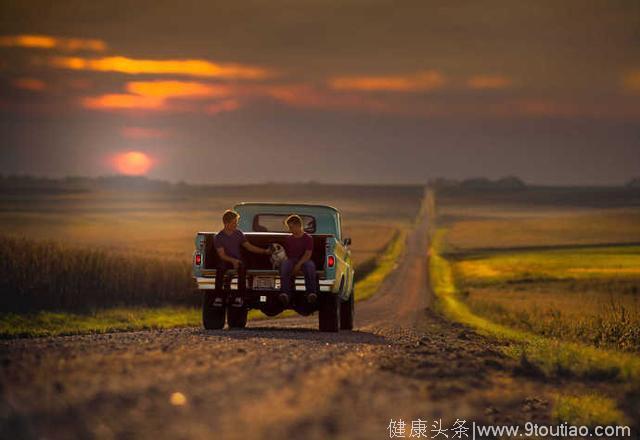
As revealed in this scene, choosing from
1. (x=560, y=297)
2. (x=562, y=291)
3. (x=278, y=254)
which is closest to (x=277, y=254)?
(x=278, y=254)

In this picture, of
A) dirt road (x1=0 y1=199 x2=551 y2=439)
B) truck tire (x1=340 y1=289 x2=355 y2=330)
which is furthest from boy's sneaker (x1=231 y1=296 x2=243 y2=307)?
truck tire (x1=340 y1=289 x2=355 y2=330)

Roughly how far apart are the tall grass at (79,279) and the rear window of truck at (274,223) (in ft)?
36.9

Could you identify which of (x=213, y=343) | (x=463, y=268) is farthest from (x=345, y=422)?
(x=463, y=268)

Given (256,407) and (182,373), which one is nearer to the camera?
Result: (256,407)

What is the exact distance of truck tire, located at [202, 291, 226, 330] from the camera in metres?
18.7

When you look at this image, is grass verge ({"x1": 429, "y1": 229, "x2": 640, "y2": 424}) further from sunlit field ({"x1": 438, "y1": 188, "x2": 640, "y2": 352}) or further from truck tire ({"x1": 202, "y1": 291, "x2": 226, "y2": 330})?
truck tire ({"x1": 202, "y1": 291, "x2": 226, "y2": 330})

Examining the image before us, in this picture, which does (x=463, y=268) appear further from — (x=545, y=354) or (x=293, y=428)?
(x=293, y=428)

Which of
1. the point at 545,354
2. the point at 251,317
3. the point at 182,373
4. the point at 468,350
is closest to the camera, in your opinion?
the point at 182,373

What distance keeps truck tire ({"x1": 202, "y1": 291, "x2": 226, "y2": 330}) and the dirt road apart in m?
3.99

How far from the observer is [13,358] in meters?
11.5

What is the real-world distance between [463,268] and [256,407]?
68.2 meters

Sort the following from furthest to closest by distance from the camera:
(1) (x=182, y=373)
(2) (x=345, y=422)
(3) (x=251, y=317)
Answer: (3) (x=251, y=317) → (1) (x=182, y=373) → (2) (x=345, y=422)

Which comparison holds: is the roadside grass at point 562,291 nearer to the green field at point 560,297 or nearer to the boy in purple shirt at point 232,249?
the green field at point 560,297

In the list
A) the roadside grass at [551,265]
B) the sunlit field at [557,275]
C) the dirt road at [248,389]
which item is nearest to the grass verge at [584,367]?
the dirt road at [248,389]
